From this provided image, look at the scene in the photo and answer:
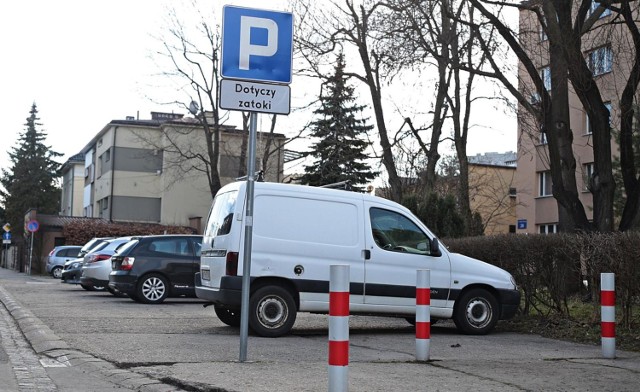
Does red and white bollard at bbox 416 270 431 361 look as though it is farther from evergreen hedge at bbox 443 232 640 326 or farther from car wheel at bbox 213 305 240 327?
car wheel at bbox 213 305 240 327

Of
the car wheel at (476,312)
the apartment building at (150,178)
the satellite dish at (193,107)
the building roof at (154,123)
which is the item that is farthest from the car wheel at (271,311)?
the apartment building at (150,178)

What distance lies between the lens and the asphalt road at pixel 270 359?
762 cm

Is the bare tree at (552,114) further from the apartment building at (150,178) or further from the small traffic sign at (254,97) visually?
the apartment building at (150,178)

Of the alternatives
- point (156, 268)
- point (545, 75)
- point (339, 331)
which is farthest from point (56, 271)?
point (339, 331)

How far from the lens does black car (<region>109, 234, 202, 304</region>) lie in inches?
760

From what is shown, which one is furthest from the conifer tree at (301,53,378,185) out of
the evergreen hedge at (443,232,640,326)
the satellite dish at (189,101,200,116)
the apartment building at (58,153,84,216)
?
the apartment building at (58,153,84,216)

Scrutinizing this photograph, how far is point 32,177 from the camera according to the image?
8812cm

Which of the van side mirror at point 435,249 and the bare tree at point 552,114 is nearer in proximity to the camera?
the van side mirror at point 435,249

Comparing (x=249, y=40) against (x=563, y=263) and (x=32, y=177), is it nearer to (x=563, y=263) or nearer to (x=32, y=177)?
(x=563, y=263)

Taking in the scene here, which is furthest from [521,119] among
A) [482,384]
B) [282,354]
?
[482,384]

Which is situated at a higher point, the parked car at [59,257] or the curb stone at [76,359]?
the parked car at [59,257]

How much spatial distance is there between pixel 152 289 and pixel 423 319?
11.2 metres

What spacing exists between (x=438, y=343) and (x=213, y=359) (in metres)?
3.75

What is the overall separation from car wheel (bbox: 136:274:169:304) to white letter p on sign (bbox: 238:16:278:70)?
37.0 ft
